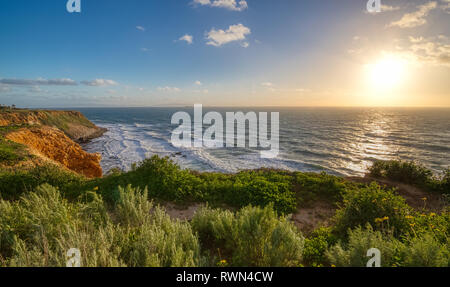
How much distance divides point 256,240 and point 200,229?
1867 millimetres

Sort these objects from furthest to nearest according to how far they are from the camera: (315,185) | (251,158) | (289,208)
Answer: (251,158), (315,185), (289,208)

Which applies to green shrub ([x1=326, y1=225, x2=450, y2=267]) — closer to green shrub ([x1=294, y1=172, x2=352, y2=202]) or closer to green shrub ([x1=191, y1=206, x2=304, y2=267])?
green shrub ([x1=191, y1=206, x2=304, y2=267])

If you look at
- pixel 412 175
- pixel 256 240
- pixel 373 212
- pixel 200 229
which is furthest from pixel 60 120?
pixel 412 175

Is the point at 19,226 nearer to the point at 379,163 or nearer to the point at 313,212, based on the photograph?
the point at 313,212

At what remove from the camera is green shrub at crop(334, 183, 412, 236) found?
544cm

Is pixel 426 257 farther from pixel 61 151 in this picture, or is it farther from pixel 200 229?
pixel 61 151

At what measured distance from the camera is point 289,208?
28.0 feet

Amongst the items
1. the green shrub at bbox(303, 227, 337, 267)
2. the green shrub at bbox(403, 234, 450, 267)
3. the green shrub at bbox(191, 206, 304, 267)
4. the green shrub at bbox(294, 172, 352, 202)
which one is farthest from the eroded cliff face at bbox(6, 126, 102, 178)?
the green shrub at bbox(403, 234, 450, 267)

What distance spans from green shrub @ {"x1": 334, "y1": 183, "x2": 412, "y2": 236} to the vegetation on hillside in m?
0.03

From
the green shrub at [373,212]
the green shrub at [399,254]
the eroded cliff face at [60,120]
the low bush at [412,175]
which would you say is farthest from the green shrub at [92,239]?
the eroded cliff face at [60,120]

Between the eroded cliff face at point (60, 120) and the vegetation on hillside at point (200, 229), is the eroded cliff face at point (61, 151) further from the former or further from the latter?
the eroded cliff face at point (60, 120)
